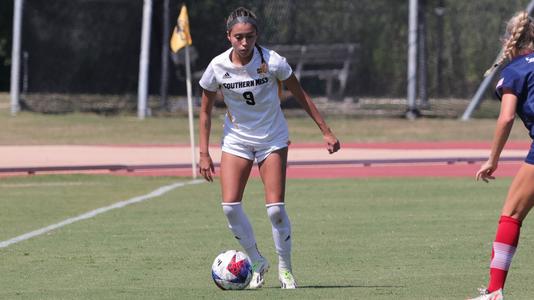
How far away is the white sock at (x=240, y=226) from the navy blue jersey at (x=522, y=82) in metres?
2.42

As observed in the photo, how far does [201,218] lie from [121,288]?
570 centimetres

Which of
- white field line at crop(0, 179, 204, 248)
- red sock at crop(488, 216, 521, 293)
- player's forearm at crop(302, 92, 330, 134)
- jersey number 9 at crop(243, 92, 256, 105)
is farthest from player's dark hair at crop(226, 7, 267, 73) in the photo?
white field line at crop(0, 179, 204, 248)

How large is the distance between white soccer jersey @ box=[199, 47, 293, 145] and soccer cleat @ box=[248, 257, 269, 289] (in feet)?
3.07

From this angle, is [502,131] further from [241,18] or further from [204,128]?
[204,128]

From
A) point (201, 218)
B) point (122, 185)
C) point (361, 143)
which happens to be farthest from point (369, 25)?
point (201, 218)

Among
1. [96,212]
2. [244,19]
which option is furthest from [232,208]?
[96,212]

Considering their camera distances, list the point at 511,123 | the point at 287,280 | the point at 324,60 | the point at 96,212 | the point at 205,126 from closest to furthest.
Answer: the point at 511,123 < the point at 287,280 < the point at 205,126 < the point at 96,212 < the point at 324,60

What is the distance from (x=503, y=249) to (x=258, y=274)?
220 cm

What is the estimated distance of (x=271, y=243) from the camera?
12812 millimetres

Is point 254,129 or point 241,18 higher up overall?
point 241,18

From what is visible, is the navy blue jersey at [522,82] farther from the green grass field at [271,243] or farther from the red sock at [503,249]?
the green grass field at [271,243]

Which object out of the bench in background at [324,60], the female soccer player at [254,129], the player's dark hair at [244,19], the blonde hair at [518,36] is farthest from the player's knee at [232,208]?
the bench in background at [324,60]

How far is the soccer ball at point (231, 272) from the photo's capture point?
945 centimetres

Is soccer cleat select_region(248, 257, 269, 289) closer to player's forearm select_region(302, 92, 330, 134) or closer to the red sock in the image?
player's forearm select_region(302, 92, 330, 134)
